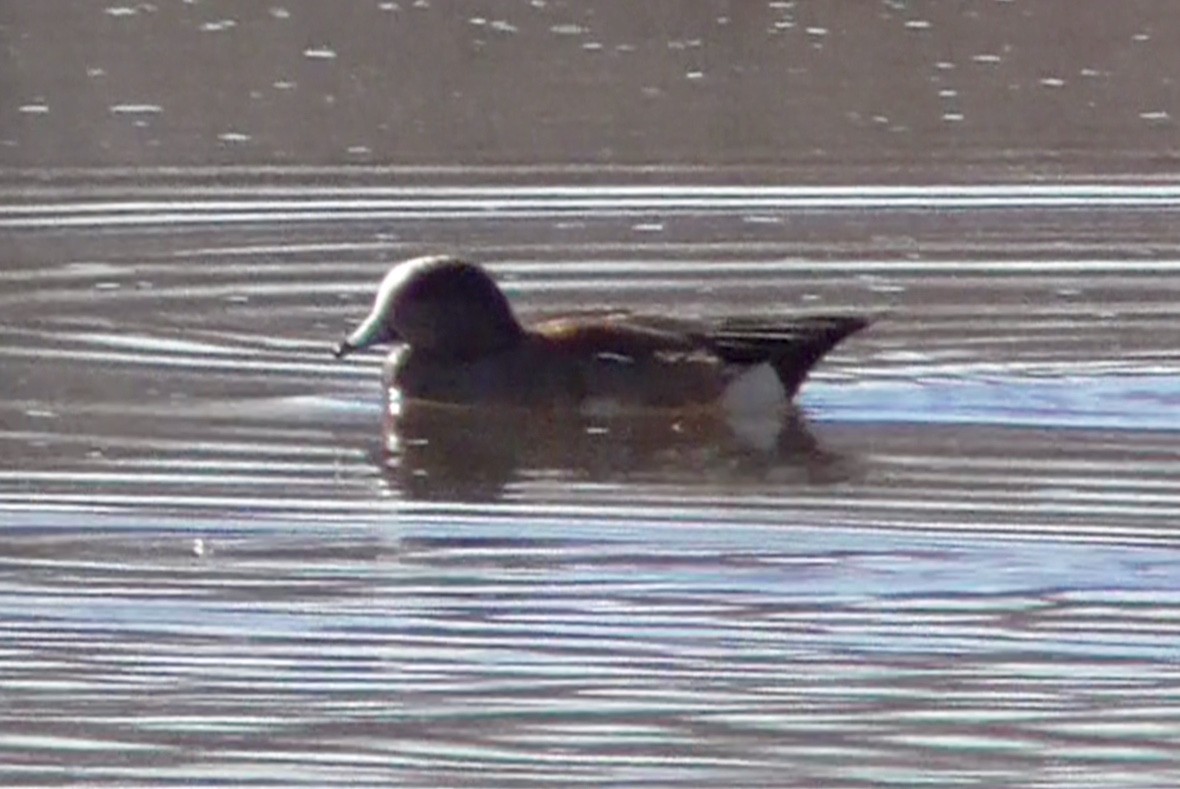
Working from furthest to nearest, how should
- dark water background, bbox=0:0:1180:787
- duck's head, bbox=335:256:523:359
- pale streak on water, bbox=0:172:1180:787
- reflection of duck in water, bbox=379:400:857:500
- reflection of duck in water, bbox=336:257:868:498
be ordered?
1. duck's head, bbox=335:256:523:359
2. reflection of duck in water, bbox=336:257:868:498
3. reflection of duck in water, bbox=379:400:857:500
4. dark water background, bbox=0:0:1180:787
5. pale streak on water, bbox=0:172:1180:787

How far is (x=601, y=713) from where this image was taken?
25.3ft

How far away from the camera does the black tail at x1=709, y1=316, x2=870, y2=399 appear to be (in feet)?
38.2

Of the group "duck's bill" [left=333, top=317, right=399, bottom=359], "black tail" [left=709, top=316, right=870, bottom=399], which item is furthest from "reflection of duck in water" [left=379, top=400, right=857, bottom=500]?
"duck's bill" [left=333, top=317, right=399, bottom=359]

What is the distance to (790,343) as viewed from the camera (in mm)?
11648

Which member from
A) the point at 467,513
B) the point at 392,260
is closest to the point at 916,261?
the point at 392,260

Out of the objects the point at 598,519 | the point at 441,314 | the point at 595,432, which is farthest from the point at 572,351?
the point at 598,519

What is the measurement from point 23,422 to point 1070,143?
6667mm

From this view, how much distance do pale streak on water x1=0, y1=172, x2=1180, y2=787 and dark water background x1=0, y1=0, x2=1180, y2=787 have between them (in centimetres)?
2

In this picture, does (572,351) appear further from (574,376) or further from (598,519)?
(598,519)

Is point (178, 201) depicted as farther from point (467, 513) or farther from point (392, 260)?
point (467, 513)

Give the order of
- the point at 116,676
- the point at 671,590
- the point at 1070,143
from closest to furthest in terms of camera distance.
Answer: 1. the point at 116,676
2. the point at 671,590
3. the point at 1070,143

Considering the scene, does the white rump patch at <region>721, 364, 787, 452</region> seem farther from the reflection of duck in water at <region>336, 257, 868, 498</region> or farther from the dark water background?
the dark water background

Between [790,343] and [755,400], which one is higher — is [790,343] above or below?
above

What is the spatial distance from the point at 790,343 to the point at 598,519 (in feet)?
6.32
